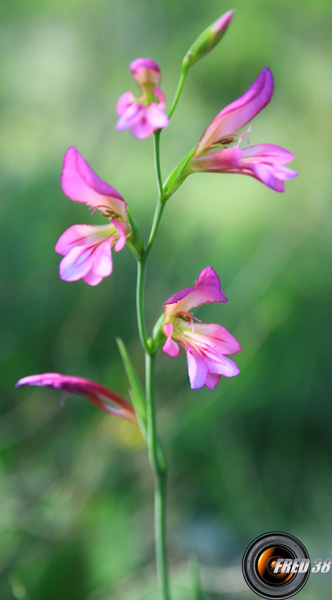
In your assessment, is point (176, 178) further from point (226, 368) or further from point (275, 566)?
point (275, 566)

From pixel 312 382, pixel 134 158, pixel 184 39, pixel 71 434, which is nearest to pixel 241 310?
pixel 312 382

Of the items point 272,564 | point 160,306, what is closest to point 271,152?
point 272,564

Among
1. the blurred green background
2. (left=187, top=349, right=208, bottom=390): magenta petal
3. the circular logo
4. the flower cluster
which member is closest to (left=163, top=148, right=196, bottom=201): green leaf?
the flower cluster

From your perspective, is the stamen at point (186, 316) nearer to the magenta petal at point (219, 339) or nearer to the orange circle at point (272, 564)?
the magenta petal at point (219, 339)

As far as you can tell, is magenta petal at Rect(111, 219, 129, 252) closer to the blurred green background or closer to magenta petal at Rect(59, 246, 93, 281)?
magenta petal at Rect(59, 246, 93, 281)

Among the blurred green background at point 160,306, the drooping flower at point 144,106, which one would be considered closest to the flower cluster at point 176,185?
the drooping flower at point 144,106

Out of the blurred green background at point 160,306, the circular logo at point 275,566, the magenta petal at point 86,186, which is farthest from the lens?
the blurred green background at point 160,306

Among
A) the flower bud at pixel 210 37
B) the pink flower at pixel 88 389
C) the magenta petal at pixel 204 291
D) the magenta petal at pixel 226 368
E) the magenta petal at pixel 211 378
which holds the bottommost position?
the pink flower at pixel 88 389

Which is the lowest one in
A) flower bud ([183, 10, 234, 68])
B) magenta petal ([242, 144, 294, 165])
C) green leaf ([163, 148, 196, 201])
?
green leaf ([163, 148, 196, 201])
